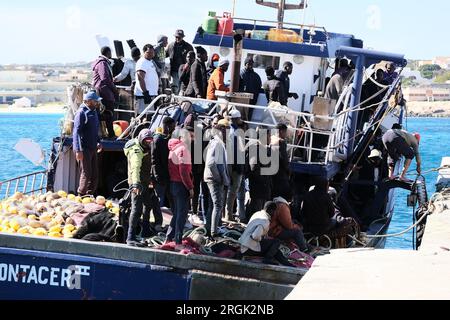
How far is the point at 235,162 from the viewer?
1220 centimetres

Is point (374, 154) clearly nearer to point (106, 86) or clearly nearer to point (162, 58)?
point (162, 58)

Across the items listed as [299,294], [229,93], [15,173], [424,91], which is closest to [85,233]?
[229,93]

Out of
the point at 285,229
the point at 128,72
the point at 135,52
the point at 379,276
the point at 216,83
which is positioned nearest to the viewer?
the point at 379,276

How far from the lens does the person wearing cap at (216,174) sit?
462 inches

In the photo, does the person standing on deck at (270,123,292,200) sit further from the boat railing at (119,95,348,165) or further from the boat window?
the boat window

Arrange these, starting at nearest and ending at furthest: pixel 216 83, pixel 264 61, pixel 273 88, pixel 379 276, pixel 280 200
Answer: pixel 379 276 < pixel 280 200 < pixel 216 83 < pixel 273 88 < pixel 264 61

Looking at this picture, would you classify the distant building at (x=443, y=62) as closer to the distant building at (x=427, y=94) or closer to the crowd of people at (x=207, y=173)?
the distant building at (x=427, y=94)

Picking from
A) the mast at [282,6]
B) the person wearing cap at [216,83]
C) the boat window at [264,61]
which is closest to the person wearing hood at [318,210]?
the person wearing cap at [216,83]

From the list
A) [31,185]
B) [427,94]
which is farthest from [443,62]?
[31,185]

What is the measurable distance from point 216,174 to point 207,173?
12 cm

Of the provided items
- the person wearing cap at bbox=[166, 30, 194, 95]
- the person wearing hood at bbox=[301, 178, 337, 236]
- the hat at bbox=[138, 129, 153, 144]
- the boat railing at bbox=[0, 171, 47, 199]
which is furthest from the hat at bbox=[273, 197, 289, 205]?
the person wearing cap at bbox=[166, 30, 194, 95]

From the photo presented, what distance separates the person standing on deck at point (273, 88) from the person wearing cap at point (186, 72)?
1.27m

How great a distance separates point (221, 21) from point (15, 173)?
27.1m

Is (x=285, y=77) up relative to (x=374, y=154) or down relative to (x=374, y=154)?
up
